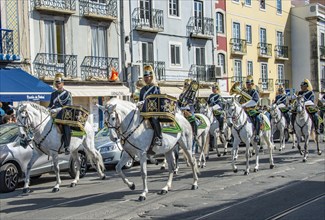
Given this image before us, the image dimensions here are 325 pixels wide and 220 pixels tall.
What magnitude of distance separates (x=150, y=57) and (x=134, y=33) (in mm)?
2080

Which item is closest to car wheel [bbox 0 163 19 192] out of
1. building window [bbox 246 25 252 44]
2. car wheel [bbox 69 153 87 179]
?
car wheel [bbox 69 153 87 179]

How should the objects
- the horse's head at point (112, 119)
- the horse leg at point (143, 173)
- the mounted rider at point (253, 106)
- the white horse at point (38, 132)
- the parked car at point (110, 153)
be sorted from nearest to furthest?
the horse's head at point (112, 119) → the horse leg at point (143, 173) → the white horse at point (38, 132) → the mounted rider at point (253, 106) → the parked car at point (110, 153)

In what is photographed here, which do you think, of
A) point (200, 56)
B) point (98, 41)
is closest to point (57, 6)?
point (98, 41)

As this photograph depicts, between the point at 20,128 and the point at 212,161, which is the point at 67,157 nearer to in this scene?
the point at 20,128

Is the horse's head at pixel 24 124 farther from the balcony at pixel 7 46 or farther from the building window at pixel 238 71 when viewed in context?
the building window at pixel 238 71

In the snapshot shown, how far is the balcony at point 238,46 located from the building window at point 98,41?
1448cm

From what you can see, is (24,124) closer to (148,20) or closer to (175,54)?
(148,20)

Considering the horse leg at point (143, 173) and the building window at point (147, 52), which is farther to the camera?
the building window at point (147, 52)

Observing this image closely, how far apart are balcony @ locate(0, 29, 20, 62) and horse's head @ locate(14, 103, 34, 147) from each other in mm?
11615

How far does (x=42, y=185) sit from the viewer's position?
15031 millimetres

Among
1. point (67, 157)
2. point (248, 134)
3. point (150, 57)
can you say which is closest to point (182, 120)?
point (248, 134)

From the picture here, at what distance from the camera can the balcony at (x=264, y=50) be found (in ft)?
151

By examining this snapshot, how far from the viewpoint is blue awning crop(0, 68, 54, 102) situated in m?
21.5

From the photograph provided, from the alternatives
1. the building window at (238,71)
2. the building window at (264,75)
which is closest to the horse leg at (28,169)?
the building window at (238,71)
